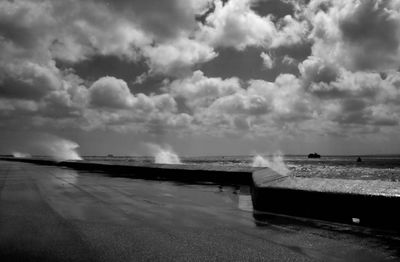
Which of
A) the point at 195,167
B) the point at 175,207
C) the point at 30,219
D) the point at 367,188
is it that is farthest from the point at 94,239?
the point at 195,167

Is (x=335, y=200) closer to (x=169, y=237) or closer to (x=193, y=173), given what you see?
(x=169, y=237)

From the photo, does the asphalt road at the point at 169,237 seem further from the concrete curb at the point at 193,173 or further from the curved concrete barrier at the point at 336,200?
the concrete curb at the point at 193,173

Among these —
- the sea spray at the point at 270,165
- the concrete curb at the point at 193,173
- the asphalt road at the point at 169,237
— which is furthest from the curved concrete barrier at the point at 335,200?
the sea spray at the point at 270,165

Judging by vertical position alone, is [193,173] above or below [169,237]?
above

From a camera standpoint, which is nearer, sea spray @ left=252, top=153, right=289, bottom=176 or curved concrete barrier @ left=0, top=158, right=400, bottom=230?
curved concrete barrier @ left=0, top=158, right=400, bottom=230

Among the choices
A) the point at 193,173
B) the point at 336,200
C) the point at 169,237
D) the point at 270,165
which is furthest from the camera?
the point at 270,165

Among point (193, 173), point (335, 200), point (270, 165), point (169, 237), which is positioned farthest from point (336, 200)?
point (270, 165)

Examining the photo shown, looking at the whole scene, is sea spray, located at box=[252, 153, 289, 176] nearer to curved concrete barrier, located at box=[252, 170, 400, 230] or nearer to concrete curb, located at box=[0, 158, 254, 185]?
concrete curb, located at box=[0, 158, 254, 185]

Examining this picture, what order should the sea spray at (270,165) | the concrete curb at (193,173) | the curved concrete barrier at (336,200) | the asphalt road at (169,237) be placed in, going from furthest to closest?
the sea spray at (270,165), the concrete curb at (193,173), the curved concrete barrier at (336,200), the asphalt road at (169,237)

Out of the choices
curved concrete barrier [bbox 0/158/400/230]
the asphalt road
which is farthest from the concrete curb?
the asphalt road

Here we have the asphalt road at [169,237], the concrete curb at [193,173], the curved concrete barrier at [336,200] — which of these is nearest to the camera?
the asphalt road at [169,237]

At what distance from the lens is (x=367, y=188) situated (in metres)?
5.66

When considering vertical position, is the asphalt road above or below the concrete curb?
below

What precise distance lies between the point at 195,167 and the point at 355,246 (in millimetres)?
11988
